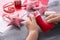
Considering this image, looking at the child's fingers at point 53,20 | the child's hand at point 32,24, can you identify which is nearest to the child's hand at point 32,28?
the child's hand at point 32,24

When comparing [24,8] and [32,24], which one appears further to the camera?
[24,8]

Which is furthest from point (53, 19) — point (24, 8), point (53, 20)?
point (24, 8)

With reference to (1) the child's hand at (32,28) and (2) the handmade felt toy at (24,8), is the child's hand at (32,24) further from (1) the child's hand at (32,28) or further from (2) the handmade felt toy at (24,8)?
(2) the handmade felt toy at (24,8)

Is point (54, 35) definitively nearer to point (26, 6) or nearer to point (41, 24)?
point (41, 24)

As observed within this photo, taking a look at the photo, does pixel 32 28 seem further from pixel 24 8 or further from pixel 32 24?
pixel 24 8

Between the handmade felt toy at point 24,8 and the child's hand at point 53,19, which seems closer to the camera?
the child's hand at point 53,19

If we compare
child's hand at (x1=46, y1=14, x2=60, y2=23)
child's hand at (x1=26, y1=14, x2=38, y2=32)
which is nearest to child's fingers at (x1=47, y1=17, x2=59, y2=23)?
child's hand at (x1=46, y1=14, x2=60, y2=23)

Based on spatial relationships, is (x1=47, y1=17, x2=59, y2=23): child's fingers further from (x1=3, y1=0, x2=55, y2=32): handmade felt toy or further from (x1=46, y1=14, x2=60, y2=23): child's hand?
(x1=3, y1=0, x2=55, y2=32): handmade felt toy

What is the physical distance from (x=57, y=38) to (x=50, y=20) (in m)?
0.12

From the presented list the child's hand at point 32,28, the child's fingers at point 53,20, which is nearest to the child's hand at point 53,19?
the child's fingers at point 53,20

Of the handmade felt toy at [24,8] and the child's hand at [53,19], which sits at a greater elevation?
the handmade felt toy at [24,8]

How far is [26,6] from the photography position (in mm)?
1121

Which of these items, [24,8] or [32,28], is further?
[24,8]

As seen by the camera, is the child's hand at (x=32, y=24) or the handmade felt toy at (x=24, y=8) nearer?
the child's hand at (x=32, y=24)
